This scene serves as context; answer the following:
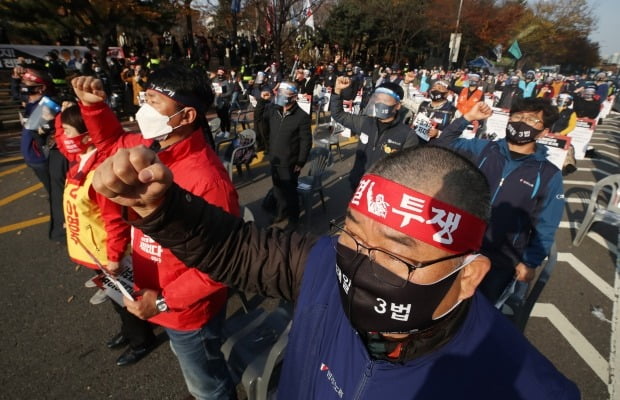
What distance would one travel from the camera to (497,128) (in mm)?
9453

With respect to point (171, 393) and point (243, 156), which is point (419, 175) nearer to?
point (171, 393)

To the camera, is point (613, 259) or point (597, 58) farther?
point (597, 58)

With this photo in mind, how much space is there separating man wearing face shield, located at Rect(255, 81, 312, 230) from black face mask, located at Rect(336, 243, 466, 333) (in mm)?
4038

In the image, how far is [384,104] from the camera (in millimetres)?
3889

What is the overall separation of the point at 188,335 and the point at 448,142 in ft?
10.2

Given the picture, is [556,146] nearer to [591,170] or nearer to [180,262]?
[591,170]

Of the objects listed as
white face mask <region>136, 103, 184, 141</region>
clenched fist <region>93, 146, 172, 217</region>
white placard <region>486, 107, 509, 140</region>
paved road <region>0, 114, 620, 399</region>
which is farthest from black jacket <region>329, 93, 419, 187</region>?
white placard <region>486, 107, 509, 140</region>

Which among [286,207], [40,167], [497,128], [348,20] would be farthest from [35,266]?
[348,20]

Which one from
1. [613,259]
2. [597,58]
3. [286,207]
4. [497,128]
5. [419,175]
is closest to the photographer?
[419,175]

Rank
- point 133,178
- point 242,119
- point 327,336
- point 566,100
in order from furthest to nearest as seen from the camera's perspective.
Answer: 1. point 242,119
2. point 566,100
3. point 327,336
4. point 133,178

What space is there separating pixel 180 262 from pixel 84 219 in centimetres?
114

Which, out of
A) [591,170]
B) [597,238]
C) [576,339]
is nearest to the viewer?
[576,339]

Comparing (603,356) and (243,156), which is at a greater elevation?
(243,156)

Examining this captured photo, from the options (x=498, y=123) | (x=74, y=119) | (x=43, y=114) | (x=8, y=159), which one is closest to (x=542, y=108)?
(x=74, y=119)
